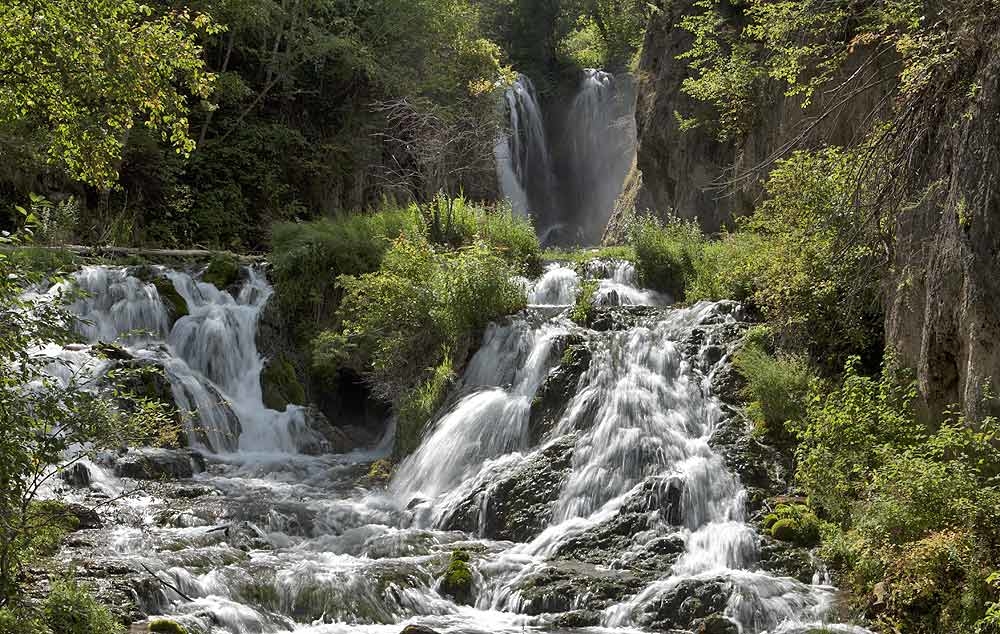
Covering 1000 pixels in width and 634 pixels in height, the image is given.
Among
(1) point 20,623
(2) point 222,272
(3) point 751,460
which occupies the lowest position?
(1) point 20,623

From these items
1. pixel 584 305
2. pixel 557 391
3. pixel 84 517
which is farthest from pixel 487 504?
pixel 584 305

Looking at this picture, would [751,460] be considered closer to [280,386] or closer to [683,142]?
[280,386]

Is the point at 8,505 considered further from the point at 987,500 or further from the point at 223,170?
the point at 223,170

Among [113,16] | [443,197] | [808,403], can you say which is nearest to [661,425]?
[808,403]

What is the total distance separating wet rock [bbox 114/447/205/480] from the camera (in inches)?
482

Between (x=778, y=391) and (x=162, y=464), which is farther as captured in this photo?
(x=162, y=464)

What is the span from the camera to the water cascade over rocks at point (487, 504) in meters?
8.37

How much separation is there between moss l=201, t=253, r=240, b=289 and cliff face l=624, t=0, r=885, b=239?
28.7 feet

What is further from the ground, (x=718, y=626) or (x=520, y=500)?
(x=520, y=500)

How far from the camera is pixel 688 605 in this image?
26.9ft

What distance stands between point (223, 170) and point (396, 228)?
24.3 feet

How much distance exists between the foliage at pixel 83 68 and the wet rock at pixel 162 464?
16.5 ft

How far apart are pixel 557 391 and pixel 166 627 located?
620cm

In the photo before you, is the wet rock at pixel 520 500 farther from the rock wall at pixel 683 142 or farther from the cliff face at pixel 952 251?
the rock wall at pixel 683 142
